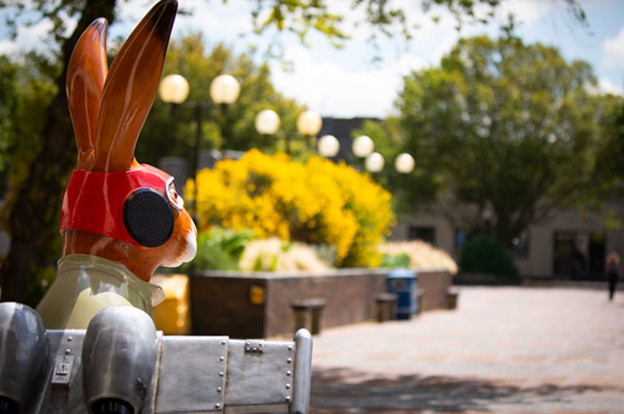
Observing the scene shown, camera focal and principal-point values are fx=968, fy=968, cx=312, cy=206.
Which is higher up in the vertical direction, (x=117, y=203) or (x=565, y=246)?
(x=565, y=246)

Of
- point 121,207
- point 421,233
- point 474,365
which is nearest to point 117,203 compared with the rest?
point 121,207

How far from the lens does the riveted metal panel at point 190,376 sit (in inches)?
170

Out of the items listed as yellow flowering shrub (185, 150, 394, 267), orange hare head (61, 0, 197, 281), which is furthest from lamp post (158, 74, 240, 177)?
orange hare head (61, 0, 197, 281)

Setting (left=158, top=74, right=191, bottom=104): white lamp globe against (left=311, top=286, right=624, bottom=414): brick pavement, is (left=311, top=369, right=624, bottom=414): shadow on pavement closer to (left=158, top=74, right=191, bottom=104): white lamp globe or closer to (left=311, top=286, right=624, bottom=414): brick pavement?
(left=311, top=286, right=624, bottom=414): brick pavement

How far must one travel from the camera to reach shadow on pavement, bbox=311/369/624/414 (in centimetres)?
930

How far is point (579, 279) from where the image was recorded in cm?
5466

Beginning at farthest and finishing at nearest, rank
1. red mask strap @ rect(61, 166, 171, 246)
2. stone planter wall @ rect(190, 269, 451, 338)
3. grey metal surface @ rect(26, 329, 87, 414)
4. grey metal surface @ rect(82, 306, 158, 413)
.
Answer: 1. stone planter wall @ rect(190, 269, 451, 338)
2. red mask strap @ rect(61, 166, 171, 246)
3. grey metal surface @ rect(26, 329, 87, 414)
4. grey metal surface @ rect(82, 306, 158, 413)

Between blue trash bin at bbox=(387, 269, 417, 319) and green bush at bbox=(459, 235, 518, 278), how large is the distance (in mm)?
23882

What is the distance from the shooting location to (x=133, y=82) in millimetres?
4547

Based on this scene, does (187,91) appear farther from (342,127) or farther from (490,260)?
(342,127)

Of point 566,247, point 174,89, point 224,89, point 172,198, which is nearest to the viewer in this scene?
point 172,198

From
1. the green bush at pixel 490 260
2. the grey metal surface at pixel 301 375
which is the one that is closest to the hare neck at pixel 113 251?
the grey metal surface at pixel 301 375

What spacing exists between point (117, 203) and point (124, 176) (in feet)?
0.45

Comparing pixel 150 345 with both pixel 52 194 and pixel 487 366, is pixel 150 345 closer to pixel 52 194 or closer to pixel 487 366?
pixel 52 194
